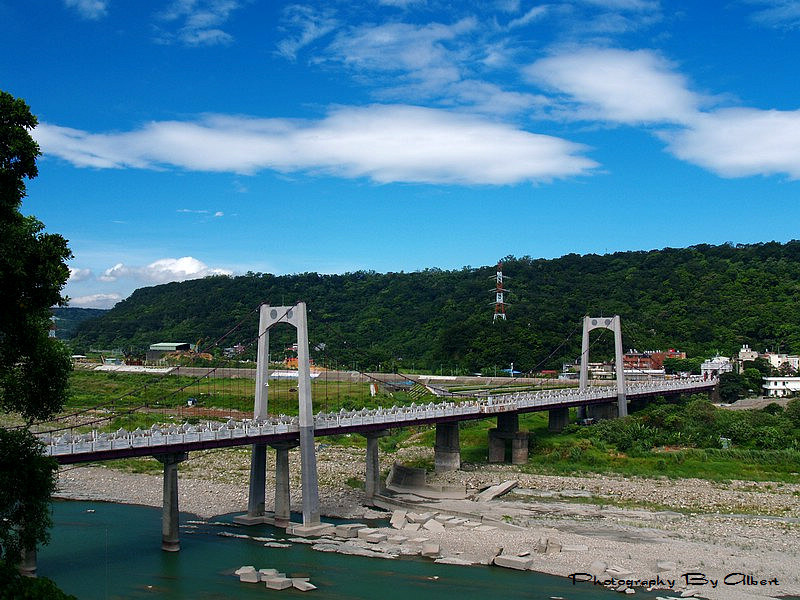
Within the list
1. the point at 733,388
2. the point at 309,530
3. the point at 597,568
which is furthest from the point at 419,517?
the point at 733,388

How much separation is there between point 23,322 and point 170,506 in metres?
16.6

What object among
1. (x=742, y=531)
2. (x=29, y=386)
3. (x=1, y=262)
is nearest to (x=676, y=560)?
(x=742, y=531)

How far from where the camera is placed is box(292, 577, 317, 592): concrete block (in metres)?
28.2

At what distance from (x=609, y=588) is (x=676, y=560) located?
13.7ft

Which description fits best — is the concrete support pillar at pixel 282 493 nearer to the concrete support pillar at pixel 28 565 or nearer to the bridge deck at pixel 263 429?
the bridge deck at pixel 263 429

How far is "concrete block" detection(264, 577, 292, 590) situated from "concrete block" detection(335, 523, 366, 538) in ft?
22.9

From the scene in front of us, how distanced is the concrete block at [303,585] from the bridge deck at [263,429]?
8.10 metres

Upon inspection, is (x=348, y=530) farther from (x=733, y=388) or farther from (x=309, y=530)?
(x=733, y=388)

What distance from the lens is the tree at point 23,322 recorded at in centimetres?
1875

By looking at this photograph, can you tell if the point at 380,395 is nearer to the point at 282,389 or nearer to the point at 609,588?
the point at 282,389

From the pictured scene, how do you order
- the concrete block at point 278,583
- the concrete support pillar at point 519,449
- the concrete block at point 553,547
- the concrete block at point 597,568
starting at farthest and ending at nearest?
1. the concrete support pillar at point 519,449
2. the concrete block at point 553,547
3. the concrete block at point 597,568
4. the concrete block at point 278,583

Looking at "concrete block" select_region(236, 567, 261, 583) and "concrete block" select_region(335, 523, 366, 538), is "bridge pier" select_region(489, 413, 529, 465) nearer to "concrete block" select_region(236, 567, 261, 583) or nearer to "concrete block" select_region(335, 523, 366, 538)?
"concrete block" select_region(335, 523, 366, 538)

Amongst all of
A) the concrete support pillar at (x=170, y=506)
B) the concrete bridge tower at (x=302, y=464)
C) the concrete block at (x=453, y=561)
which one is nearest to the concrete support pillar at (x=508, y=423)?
the concrete bridge tower at (x=302, y=464)

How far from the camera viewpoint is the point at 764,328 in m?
103
